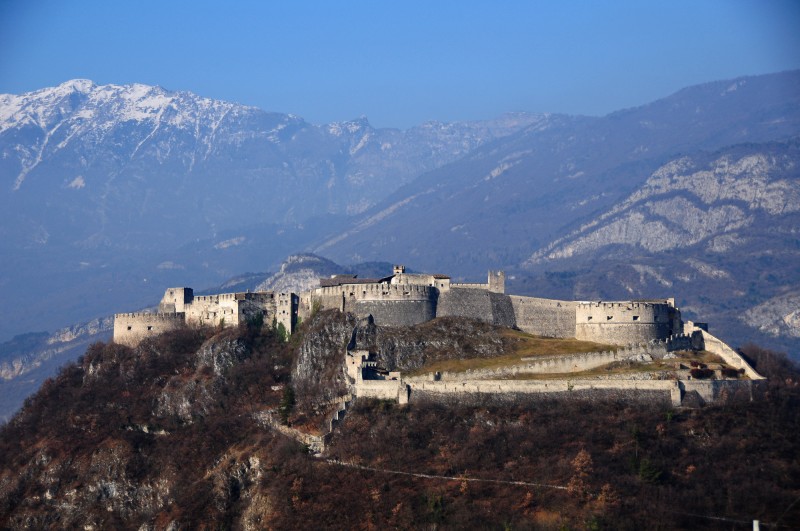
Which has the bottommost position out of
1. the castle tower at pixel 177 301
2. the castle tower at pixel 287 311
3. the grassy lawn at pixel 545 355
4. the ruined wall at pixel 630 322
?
the grassy lawn at pixel 545 355

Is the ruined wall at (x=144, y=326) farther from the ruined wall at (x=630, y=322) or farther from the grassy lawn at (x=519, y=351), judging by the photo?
the ruined wall at (x=630, y=322)

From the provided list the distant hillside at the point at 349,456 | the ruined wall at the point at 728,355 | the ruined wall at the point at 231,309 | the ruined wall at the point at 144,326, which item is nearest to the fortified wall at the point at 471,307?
the distant hillside at the point at 349,456

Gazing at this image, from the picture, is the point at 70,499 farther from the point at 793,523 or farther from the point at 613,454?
the point at 793,523

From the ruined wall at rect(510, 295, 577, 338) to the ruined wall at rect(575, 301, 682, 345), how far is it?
2701mm

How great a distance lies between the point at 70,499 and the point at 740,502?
179 feet

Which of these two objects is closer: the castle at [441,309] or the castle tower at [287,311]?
the castle at [441,309]

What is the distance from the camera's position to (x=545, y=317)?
411 feet

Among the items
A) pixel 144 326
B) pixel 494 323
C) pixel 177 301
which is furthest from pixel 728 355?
pixel 144 326

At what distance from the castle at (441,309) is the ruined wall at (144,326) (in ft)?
0.31

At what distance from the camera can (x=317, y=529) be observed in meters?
99.1

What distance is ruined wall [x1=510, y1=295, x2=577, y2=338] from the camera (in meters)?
124

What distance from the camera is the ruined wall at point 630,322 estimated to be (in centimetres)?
11856

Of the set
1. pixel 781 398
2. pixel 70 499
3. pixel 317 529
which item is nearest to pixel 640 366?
pixel 781 398

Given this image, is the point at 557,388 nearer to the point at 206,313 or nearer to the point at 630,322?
the point at 630,322
